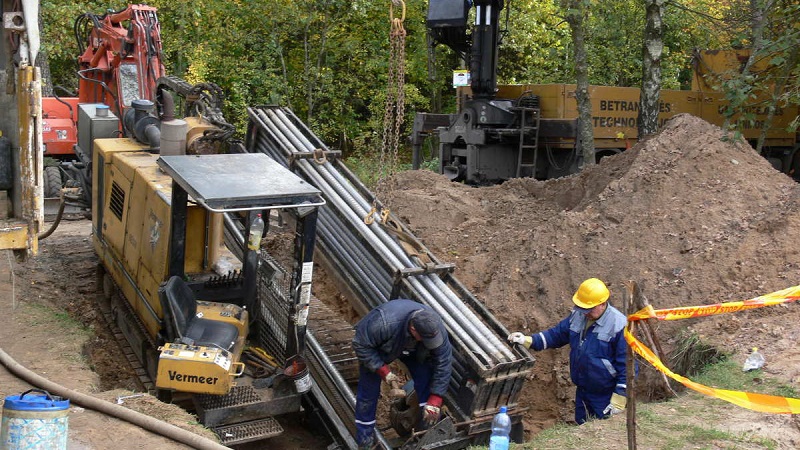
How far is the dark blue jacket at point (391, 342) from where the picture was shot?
6242 mm

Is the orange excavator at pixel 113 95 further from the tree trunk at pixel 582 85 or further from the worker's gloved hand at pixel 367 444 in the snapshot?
the tree trunk at pixel 582 85

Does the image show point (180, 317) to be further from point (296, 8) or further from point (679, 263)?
point (296, 8)

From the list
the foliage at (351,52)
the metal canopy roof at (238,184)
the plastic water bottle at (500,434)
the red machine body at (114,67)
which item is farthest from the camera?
the foliage at (351,52)

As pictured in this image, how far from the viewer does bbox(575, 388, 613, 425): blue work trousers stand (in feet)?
21.0

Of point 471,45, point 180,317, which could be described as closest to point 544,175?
point 471,45

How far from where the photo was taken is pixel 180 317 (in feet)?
21.4

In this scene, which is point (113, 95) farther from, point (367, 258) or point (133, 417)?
point (133, 417)

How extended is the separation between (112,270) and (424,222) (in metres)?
3.85

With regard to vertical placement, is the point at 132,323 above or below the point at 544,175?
below

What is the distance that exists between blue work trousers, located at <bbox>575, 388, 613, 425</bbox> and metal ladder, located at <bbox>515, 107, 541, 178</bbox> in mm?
7704

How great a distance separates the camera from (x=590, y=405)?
651 centimetres

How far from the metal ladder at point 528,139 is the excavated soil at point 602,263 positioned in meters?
3.36

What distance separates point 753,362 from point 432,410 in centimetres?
255

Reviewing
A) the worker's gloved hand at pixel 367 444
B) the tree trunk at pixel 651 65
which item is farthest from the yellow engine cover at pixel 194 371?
the tree trunk at pixel 651 65
